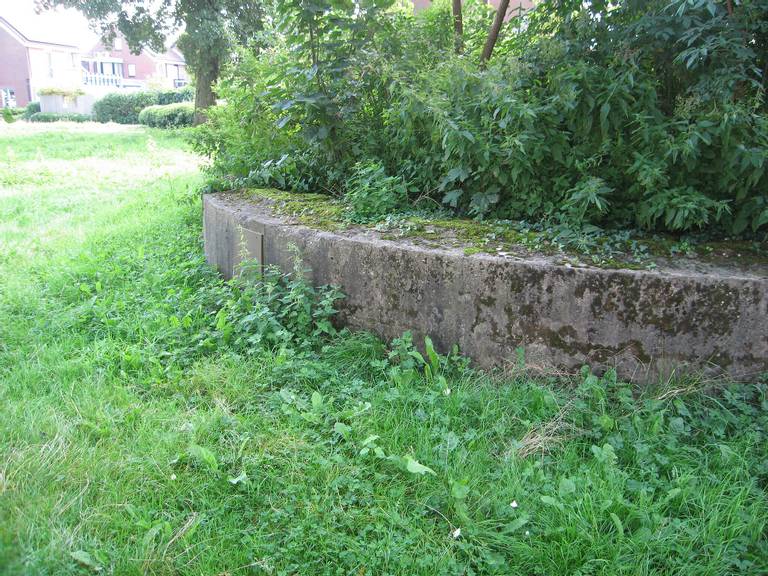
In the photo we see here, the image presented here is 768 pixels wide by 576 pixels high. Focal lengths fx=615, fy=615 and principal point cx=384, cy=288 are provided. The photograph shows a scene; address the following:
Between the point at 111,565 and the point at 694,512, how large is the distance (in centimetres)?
223

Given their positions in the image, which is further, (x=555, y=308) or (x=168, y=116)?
(x=168, y=116)

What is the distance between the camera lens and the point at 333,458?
2.74m

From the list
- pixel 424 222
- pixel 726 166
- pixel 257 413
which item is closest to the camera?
pixel 257 413

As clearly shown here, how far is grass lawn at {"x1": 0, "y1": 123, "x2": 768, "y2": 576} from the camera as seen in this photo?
2270 millimetres

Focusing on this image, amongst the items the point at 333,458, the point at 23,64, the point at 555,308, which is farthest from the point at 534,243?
the point at 23,64

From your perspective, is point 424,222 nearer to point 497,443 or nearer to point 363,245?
point 363,245

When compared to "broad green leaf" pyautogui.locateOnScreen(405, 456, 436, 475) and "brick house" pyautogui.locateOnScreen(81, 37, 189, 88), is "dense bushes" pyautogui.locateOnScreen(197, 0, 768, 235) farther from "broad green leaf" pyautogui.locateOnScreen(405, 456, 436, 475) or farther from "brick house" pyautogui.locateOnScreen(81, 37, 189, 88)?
"brick house" pyautogui.locateOnScreen(81, 37, 189, 88)

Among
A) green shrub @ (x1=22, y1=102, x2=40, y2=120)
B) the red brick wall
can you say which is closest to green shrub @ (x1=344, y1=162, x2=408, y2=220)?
green shrub @ (x1=22, y1=102, x2=40, y2=120)

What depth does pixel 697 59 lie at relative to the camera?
11.6ft

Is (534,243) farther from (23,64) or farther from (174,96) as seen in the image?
(23,64)

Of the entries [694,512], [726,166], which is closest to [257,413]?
[694,512]

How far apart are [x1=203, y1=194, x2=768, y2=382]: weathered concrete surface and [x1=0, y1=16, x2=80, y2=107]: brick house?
53.7 m

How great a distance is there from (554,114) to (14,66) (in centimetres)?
5893

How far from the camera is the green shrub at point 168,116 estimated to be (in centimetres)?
2467
